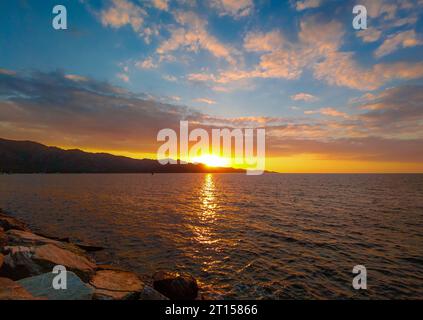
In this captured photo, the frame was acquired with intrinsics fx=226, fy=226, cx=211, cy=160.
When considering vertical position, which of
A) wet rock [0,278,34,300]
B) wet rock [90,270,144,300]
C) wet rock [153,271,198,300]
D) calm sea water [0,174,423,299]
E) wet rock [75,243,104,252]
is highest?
wet rock [0,278,34,300]

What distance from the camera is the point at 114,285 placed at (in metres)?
11.4

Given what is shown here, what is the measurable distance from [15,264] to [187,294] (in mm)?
8597

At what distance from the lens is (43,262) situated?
37.7ft

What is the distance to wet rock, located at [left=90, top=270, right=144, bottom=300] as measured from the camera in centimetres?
1020

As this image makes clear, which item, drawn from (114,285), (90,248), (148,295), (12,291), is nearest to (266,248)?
(148,295)

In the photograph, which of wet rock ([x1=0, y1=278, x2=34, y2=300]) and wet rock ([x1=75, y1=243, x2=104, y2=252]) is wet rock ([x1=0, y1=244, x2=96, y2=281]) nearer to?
wet rock ([x1=0, y1=278, x2=34, y2=300])

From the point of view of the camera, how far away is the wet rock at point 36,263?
1088 cm

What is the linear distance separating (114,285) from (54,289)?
2.66 m

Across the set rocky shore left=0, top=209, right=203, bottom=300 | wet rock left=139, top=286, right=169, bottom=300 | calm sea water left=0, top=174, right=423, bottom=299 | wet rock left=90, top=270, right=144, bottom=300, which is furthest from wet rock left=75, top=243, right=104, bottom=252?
wet rock left=139, top=286, right=169, bottom=300

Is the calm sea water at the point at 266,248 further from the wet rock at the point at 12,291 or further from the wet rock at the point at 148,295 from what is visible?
the wet rock at the point at 12,291

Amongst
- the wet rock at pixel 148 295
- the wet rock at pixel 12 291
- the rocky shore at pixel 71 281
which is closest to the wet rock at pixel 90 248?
the rocky shore at pixel 71 281

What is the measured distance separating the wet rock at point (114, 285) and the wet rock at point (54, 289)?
21.6 inches
